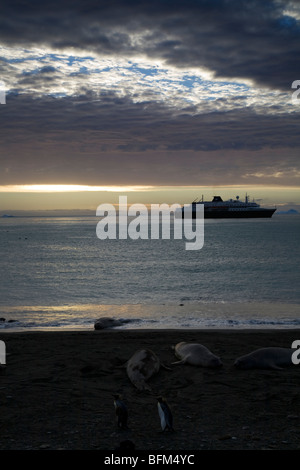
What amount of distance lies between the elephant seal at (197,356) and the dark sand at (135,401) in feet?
0.69

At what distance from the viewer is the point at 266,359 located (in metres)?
10.3

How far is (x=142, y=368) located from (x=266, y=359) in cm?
303

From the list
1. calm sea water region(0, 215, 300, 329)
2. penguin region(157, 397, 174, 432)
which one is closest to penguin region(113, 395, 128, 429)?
penguin region(157, 397, 174, 432)

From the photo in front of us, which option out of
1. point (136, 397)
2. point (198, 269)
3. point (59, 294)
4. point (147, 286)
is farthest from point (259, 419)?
point (198, 269)

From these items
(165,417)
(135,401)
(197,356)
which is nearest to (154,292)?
(197,356)

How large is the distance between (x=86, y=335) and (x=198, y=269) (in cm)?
2472

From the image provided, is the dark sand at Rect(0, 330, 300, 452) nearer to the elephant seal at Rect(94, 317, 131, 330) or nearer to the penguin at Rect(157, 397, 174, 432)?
the penguin at Rect(157, 397, 174, 432)

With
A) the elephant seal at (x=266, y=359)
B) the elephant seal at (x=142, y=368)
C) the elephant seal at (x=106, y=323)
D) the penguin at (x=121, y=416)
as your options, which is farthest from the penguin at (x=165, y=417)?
the elephant seal at (x=106, y=323)

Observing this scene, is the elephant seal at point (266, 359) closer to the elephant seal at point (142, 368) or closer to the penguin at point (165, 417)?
the elephant seal at point (142, 368)

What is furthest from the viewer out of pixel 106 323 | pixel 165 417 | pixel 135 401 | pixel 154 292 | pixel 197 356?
pixel 154 292

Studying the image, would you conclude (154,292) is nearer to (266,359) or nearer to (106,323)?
(106,323)

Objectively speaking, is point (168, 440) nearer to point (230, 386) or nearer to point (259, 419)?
point (259, 419)

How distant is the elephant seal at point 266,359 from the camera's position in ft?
33.2

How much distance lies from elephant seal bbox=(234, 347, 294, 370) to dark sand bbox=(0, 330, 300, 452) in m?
0.26
